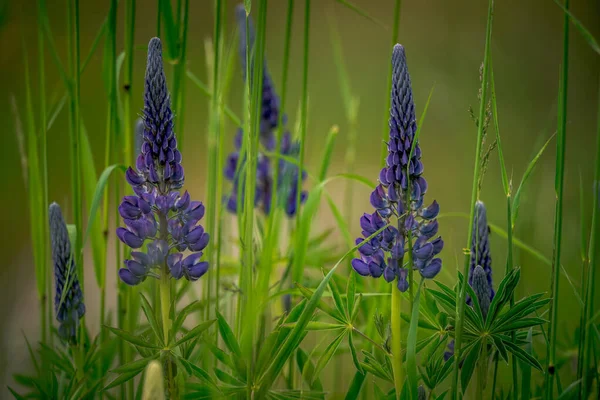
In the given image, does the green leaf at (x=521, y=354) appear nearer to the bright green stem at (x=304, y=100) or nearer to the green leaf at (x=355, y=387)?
the green leaf at (x=355, y=387)

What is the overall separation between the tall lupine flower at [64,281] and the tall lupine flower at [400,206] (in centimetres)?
66

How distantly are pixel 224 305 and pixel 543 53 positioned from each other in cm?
398

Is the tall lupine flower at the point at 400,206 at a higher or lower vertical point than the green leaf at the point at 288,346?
higher

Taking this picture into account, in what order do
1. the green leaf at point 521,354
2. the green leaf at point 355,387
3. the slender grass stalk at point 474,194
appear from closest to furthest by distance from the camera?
the slender grass stalk at point 474,194 → the green leaf at point 521,354 → the green leaf at point 355,387

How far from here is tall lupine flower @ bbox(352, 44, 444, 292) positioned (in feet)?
3.65

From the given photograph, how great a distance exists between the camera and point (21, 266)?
389 centimetres

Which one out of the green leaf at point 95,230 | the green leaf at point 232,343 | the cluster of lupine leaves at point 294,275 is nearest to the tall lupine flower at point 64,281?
the cluster of lupine leaves at point 294,275

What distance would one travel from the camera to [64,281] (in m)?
1.35

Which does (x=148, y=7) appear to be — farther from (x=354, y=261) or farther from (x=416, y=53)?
(x=354, y=261)

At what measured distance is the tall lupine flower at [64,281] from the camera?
52.7 inches

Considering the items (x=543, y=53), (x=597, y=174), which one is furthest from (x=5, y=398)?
(x=543, y=53)

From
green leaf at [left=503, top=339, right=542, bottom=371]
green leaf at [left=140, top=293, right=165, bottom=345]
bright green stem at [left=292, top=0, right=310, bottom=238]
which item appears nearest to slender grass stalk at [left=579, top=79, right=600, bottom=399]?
green leaf at [left=503, top=339, right=542, bottom=371]

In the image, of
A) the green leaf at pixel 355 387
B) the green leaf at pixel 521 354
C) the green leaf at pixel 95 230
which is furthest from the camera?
the green leaf at pixel 95 230

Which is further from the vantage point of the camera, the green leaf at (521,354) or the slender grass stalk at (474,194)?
the green leaf at (521,354)
